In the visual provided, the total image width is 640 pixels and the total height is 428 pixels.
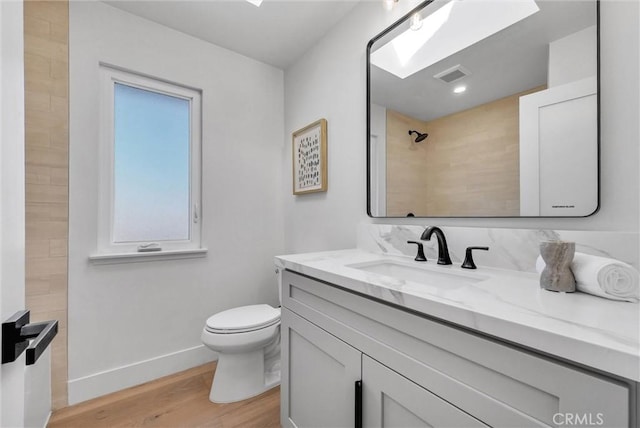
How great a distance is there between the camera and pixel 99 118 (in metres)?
1.68

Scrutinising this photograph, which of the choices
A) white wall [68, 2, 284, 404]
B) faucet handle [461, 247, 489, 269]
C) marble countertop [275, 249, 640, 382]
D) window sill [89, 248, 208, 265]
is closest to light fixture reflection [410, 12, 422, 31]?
faucet handle [461, 247, 489, 269]

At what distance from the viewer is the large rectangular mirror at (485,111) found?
90cm

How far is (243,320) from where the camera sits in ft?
5.40

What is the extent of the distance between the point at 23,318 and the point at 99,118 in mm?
1675

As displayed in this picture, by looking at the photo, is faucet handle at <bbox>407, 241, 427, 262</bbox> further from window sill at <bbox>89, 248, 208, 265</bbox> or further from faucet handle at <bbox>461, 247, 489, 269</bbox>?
window sill at <bbox>89, 248, 208, 265</bbox>

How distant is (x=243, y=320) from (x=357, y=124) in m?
1.38

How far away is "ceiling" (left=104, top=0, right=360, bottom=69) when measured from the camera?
1.68 m

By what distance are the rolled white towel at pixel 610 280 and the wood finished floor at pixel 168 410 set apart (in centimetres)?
149

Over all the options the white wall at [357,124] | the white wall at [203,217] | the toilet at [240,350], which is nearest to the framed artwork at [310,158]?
the white wall at [357,124]

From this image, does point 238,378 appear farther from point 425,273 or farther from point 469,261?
point 469,261

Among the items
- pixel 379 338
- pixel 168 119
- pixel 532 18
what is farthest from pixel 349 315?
pixel 168 119

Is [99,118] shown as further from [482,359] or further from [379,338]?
[482,359]

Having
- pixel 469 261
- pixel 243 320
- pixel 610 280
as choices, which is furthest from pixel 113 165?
pixel 610 280

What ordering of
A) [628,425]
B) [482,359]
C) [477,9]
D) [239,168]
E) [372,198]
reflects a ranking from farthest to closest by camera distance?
[239,168] < [372,198] < [477,9] < [482,359] < [628,425]
